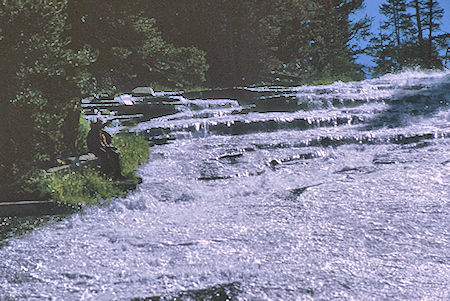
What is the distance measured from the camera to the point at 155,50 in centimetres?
1688

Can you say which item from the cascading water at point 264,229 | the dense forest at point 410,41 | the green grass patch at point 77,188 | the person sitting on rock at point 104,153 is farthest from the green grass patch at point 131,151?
the dense forest at point 410,41

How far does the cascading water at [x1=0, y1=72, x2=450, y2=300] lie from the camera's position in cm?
607

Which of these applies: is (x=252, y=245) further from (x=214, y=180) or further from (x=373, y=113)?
(x=373, y=113)

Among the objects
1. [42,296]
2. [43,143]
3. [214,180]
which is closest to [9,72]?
[43,143]

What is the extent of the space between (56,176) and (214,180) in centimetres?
331

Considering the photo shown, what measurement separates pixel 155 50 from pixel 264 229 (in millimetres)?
10393

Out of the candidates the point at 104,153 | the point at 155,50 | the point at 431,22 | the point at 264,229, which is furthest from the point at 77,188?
the point at 431,22

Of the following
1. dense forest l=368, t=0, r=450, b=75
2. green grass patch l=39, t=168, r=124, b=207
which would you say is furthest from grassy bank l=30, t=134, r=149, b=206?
dense forest l=368, t=0, r=450, b=75

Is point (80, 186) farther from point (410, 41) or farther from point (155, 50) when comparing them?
point (410, 41)

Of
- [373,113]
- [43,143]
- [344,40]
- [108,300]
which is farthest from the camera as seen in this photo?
[344,40]

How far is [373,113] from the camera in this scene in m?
18.3

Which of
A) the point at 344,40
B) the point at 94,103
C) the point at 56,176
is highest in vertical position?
the point at 344,40

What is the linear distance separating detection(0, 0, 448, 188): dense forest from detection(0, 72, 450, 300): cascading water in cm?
254

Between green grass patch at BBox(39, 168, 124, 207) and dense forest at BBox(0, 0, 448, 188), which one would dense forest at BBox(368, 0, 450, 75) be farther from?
green grass patch at BBox(39, 168, 124, 207)
